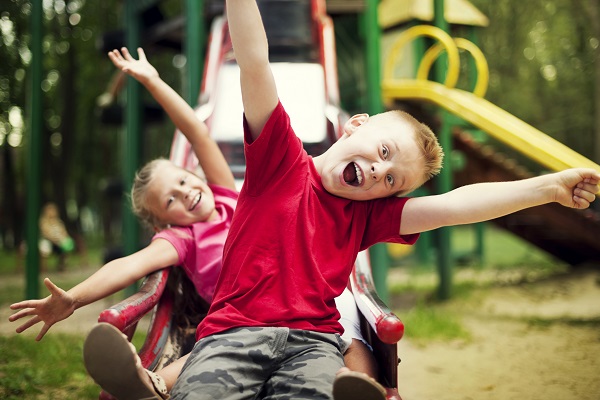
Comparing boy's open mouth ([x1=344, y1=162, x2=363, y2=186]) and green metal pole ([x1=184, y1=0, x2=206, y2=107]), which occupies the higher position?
green metal pole ([x1=184, y1=0, x2=206, y2=107])

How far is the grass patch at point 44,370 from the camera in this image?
2803 mm

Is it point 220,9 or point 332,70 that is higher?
point 220,9

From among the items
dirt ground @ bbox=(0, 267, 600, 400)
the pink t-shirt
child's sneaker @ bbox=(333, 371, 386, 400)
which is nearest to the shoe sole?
child's sneaker @ bbox=(333, 371, 386, 400)

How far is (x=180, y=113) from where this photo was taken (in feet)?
8.02

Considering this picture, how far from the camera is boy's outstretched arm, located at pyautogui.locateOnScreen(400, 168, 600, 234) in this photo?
67.6 inches

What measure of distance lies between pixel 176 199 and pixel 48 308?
0.73 metres

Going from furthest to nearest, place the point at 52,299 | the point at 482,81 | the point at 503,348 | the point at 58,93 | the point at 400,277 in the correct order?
the point at 58,93 → the point at 400,277 → the point at 482,81 → the point at 503,348 → the point at 52,299

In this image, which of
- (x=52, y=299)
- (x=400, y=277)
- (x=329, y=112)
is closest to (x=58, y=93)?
(x=400, y=277)

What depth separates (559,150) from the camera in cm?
398

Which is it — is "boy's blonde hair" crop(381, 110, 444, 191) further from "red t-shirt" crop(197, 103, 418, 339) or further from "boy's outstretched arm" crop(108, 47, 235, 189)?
"boy's outstretched arm" crop(108, 47, 235, 189)

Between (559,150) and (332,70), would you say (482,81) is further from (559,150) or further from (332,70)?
(332,70)

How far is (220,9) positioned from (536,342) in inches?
125

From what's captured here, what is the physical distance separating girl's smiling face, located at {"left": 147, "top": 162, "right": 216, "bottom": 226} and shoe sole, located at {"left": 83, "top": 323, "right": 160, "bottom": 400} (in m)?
0.90

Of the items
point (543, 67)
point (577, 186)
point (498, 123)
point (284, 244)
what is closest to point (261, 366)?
point (284, 244)
